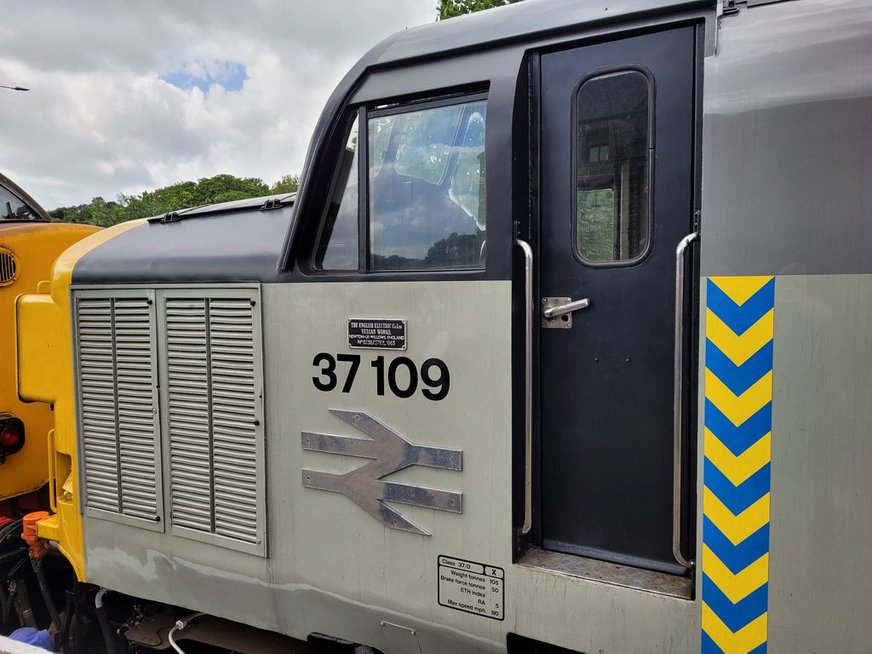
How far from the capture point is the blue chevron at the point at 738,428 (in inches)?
69.5

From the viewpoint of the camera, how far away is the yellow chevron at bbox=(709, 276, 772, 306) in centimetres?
176

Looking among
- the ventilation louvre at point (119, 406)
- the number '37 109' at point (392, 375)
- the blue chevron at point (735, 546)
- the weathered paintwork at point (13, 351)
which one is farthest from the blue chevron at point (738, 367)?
the weathered paintwork at point (13, 351)

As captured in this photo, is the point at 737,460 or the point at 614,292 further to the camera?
the point at 614,292

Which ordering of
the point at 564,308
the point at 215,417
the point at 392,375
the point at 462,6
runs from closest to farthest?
the point at 564,308, the point at 392,375, the point at 215,417, the point at 462,6

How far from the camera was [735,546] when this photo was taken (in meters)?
1.81

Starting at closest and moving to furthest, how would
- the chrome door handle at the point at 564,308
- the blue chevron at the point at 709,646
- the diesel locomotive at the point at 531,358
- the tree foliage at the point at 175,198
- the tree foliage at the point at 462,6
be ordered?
the diesel locomotive at the point at 531,358
the blue chevron at the point at 709,646
the chrome door handle at the point at 564,308
the tree foliage at the point at 462,6
the tree foliage at the point at 175,198

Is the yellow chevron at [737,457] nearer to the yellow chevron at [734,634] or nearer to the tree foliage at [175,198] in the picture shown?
the yellow chevron at [734,634]

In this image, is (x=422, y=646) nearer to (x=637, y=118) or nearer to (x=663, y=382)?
(x=663, y=382)

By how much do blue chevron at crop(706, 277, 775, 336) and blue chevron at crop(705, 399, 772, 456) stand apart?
0.22 metres

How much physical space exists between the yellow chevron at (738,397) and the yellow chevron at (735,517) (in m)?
0.22

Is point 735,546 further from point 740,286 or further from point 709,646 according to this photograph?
point 740,286

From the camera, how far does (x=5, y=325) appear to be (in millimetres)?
4543

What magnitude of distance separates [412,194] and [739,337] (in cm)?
123

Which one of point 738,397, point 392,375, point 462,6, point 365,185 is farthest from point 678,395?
point 462,6
